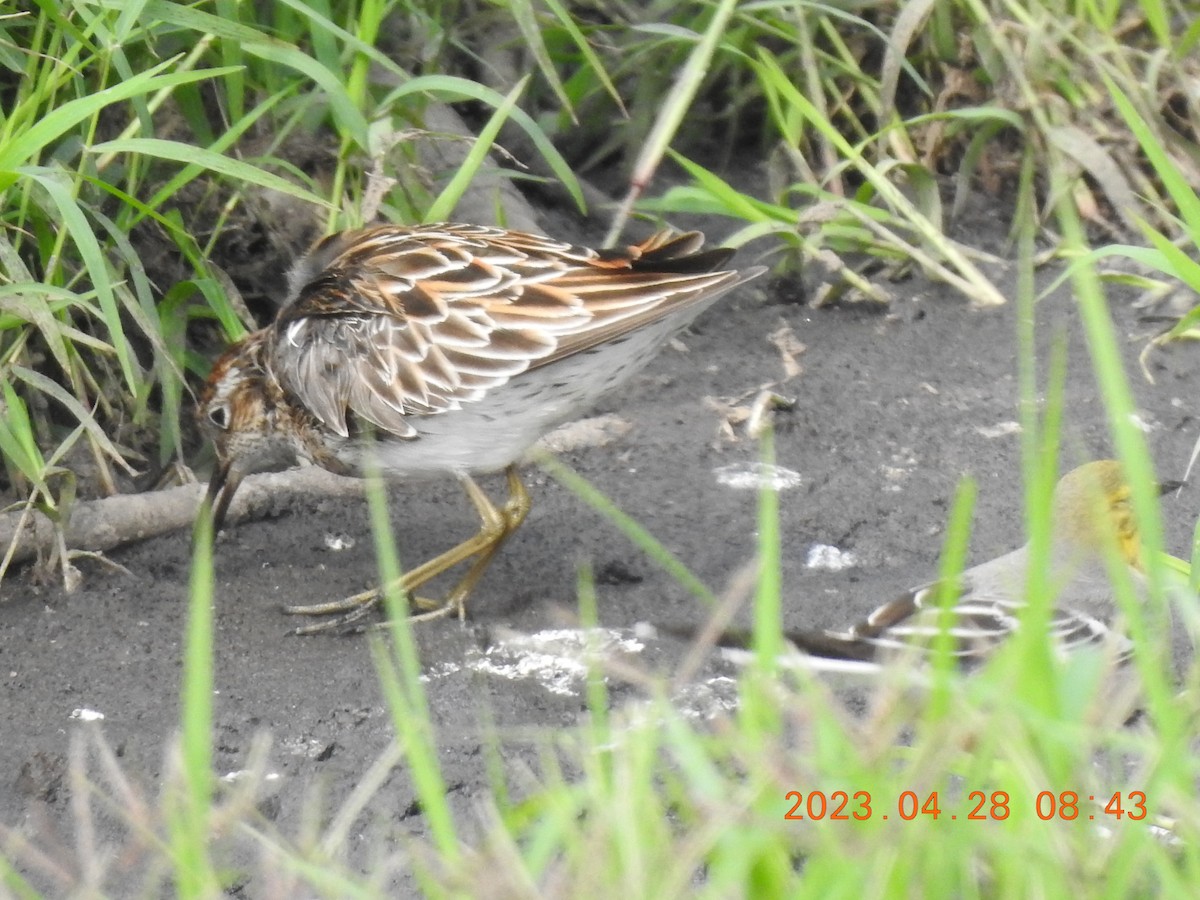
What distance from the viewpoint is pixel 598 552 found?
16.7ft

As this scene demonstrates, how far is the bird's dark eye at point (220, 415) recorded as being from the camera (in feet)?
16.8

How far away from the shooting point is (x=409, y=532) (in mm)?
5414

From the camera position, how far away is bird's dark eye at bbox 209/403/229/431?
16.8 feet

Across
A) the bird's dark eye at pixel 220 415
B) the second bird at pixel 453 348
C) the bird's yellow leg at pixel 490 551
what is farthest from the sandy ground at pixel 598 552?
the bird's dark eye at pixel 220 415

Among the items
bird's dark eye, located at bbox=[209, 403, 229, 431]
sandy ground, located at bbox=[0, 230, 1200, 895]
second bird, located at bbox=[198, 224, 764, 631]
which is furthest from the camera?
bird's dark eye, located at bbox=[209, 403, 229, 431]

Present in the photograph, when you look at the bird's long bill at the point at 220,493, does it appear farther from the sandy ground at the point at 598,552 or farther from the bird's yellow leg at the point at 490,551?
the bird's yellow leg at the point at 490,551

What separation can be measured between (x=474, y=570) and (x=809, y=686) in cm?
253

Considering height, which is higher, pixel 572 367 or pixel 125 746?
pixel 572 367

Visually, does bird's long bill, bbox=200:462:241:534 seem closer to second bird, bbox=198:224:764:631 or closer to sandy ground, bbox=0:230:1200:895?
second bird, bbox=198:224:764:631

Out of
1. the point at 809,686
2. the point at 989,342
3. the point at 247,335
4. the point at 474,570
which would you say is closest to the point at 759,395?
the point at 989,342

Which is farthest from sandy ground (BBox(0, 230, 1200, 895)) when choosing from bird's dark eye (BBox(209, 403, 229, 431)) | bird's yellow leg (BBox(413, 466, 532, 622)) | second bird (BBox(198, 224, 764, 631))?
bird's dark eye (BBox(209, 403, 229, 431))

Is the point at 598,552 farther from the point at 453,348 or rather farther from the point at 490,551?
the point at 453,348

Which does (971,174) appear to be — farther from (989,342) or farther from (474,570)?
(474,570)

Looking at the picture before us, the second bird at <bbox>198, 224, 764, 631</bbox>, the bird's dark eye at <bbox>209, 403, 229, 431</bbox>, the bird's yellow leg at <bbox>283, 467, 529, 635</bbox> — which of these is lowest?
the bird's yellow leg at <bbox>283, 467, 529, 635</bbox>
